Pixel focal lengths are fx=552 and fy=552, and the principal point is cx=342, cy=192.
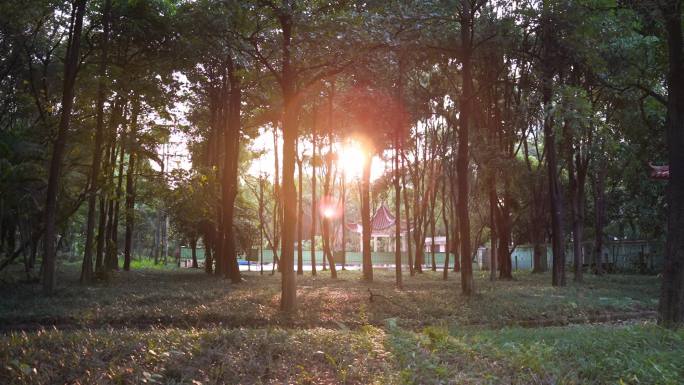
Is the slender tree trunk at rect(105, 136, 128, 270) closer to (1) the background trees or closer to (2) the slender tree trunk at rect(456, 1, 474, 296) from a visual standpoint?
(1) the background trees

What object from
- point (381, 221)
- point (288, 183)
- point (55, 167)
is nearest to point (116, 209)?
point (55, 167)

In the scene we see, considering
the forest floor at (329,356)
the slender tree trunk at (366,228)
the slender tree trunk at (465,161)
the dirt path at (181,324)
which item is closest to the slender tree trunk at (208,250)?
the slender tree trunk at (366,228)

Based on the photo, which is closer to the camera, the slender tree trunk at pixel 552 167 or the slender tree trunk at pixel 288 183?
the slender tree trunk at pixel 288 183

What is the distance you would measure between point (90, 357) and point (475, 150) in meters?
15.8

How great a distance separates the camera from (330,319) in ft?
35.0

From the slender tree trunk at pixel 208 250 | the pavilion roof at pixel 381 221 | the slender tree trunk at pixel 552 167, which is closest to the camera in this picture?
the slender tree trunk at pixel 552 167

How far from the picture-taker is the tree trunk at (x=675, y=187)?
796 cm

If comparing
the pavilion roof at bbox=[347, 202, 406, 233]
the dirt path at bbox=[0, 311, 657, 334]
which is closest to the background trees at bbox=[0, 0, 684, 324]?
the dirt path at bbox=[0, 311, 657, 334]

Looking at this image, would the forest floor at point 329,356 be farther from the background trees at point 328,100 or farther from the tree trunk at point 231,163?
the tree trunk at point 231,163

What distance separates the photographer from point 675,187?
8.12 metres

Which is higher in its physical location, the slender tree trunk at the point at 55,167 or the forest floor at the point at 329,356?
the slender tree trunk at the point at 55,167

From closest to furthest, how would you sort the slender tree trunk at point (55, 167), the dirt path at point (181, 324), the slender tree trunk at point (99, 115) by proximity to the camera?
1. the dirt path at point (181, 324)
2. the slender tree trunk at point (55, 167)
3. the slender tree trunk at point (99, 115)

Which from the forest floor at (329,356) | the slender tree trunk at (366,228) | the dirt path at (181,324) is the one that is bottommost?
the dirt path at (181,324)

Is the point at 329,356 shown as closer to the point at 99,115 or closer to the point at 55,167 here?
the point at 55,167
